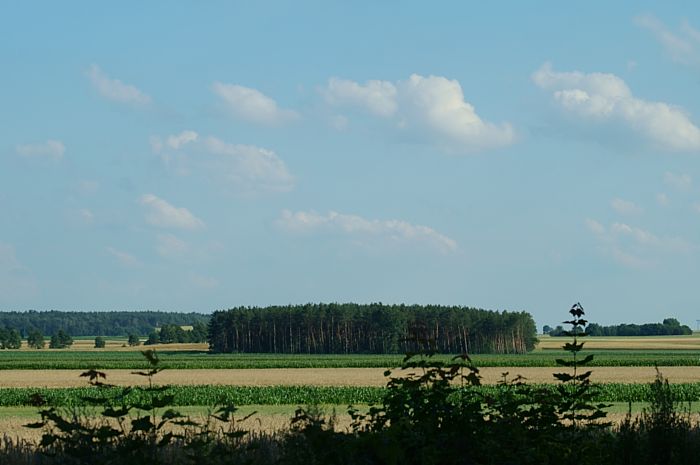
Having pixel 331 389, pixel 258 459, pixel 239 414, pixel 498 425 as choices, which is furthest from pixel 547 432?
pixel 331 389

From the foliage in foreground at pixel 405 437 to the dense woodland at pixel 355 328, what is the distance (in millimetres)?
144248

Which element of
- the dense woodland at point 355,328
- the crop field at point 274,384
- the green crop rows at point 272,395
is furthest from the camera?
the dense woodland at point 355,328

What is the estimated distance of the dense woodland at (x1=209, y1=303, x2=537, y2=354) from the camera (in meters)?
163

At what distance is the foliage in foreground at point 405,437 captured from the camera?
35.6ft

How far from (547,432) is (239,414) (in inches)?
993

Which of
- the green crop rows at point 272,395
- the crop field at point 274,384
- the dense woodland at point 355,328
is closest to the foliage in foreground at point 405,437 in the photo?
the crop field at point 274,384

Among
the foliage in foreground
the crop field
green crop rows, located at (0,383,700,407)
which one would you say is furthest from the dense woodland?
the foliage in foreground

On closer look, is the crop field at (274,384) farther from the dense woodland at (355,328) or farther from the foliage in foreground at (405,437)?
the dense woodland at (355,328)

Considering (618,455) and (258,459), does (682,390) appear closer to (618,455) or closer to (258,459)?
(618,455)

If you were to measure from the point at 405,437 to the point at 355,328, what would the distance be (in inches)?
6176

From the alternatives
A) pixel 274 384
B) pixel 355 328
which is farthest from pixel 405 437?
pixel 355 328

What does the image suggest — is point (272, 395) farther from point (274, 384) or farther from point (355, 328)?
point (355, 328)

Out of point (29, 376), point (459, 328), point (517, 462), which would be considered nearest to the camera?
point (517, 462)

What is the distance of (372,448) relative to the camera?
1111 centimetres
